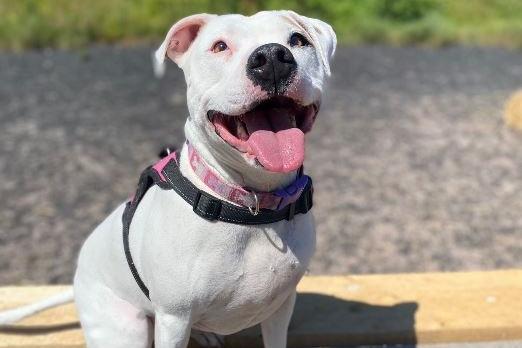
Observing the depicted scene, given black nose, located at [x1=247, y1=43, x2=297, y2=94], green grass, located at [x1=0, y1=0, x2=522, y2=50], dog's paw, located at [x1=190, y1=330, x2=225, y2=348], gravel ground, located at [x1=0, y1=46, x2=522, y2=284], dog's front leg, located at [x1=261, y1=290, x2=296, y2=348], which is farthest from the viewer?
green grass, located at [x1=0, y1=0, x2=522, y2=50]

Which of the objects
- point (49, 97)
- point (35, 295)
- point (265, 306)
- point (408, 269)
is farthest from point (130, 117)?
point (265, 306)

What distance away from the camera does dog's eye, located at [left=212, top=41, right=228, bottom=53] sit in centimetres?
195

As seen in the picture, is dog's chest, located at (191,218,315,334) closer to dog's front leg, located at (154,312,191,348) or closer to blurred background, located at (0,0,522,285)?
dog's front leg, located at (154,312,191,348)

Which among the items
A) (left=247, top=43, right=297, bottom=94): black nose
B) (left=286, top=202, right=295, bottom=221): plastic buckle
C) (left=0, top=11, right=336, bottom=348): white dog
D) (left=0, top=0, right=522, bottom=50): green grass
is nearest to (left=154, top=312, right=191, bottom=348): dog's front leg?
(left=0, top=11, right=336, bottom=348): white dog

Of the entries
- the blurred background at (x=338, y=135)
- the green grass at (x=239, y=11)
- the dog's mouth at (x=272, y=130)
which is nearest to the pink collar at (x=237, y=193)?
the dog's mouth at (x=272, y=130)

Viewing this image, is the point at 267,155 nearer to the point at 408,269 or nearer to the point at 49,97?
the point at 408,269

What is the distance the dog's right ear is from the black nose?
34 cm

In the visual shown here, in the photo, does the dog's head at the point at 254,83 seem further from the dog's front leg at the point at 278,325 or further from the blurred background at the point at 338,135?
the blurred background at the point at 338,135

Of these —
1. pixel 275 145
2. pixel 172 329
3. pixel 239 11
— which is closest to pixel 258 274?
pixel 172 329

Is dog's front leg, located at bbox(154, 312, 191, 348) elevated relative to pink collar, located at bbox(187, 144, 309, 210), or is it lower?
lower

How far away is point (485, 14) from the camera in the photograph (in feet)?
52.2

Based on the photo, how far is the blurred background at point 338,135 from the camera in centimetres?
Result: 499

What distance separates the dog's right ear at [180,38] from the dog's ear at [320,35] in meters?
0.27

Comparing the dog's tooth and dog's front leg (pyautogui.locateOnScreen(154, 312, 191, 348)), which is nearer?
the dog's tooth
